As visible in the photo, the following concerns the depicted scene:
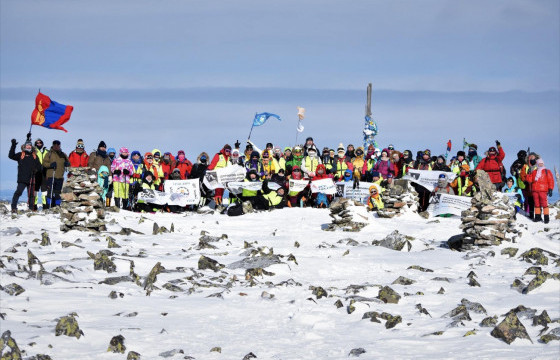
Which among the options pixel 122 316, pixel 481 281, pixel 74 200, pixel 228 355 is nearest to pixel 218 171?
pixel 74 200

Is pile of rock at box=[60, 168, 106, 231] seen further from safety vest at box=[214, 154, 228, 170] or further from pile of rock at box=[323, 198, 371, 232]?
safety vest at box=[214, 154, 228, 170]

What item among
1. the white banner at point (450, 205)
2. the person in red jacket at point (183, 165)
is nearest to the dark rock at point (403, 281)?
the white banner at point (450, 205)

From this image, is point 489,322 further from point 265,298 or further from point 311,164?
point 311,164

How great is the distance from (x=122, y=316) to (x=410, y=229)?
9970mm

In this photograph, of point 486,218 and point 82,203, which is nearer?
point 486,218

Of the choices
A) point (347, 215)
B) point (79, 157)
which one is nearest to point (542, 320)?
point (347, 215)

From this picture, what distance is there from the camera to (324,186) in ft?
68.2

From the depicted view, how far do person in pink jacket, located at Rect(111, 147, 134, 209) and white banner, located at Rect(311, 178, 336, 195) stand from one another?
205 inches

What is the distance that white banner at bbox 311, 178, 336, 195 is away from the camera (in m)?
20.8

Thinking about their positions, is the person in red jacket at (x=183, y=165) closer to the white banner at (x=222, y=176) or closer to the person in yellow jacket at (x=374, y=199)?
the white banner at (x=222, y=176)

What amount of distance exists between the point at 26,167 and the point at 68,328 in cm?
1339

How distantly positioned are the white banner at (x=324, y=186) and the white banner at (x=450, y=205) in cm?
303

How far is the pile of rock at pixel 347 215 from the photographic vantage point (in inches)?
629

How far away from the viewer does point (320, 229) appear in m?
16.4
